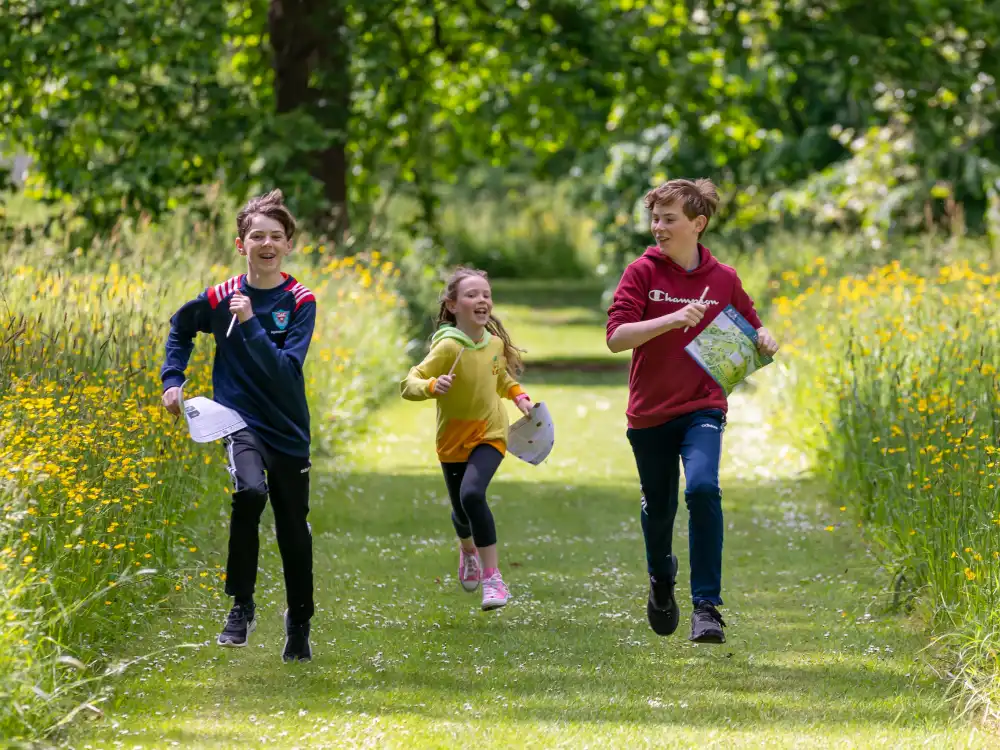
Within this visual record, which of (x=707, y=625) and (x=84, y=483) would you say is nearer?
(x=84, y=483)

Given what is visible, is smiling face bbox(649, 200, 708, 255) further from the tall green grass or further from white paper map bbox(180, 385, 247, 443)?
white paper map bbox(180, 385, 247, 443)

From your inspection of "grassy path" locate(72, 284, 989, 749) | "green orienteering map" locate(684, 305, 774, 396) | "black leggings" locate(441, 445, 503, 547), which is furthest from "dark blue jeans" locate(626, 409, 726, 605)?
"black leggings" locate(441, 445, 503, 547)

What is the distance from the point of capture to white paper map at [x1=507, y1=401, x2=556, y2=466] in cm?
711

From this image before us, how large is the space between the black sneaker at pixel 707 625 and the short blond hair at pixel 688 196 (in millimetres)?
1505

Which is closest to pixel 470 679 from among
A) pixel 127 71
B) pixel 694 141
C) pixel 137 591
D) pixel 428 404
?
pixel 137 591

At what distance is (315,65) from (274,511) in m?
11.8

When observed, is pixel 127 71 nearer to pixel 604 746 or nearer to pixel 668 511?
pixel 668 511

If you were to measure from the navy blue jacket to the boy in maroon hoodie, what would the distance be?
1.21 metres

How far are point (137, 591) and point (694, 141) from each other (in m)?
13.8

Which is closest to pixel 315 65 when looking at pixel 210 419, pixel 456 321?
pixel 456 321

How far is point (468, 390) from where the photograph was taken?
6945 mm

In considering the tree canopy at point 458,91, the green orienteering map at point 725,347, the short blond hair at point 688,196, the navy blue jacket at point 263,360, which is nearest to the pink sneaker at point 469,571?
the navy blue jacket at point 263,360

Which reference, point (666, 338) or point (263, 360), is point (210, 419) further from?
point (666, 338)

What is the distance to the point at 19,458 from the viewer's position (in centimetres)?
573
